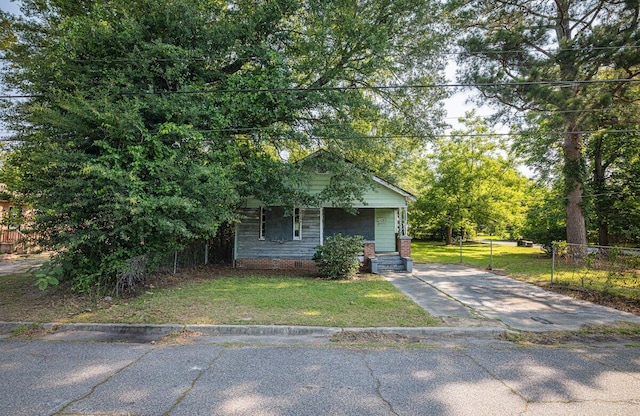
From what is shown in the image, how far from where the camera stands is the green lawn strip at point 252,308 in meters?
5.87

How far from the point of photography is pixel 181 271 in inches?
459

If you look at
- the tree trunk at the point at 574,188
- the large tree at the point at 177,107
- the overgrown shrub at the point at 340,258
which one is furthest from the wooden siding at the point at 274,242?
the tree trunk at the point at 574,188

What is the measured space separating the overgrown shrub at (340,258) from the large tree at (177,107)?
1.80m

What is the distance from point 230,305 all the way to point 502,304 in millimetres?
6463

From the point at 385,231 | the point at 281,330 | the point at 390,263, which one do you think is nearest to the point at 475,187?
the point at 385,231

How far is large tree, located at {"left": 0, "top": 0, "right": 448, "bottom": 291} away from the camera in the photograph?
699 centimetres

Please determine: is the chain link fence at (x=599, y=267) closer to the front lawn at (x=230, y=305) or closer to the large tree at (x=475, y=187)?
the front lawn at (x=230, y=305)

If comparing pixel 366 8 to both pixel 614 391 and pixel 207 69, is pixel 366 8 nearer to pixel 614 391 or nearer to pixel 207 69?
pixel 207 69

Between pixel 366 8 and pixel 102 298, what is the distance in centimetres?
1114

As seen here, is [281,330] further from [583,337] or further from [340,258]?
[340,258]

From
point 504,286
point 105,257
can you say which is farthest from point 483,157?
point 105,257

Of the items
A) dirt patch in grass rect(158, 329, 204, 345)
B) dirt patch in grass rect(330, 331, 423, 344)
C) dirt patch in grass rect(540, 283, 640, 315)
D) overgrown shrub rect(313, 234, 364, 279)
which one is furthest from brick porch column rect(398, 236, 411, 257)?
dirt patch in grass rect(158, 329, 204, 345)

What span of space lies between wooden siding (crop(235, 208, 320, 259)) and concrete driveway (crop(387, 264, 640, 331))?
412cm

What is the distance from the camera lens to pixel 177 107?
7.87 meters
